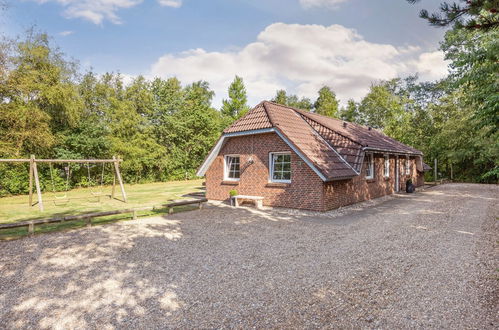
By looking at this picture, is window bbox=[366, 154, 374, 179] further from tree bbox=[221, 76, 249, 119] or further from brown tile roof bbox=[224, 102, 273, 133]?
tree bbox=[221, 76, 249, 119]

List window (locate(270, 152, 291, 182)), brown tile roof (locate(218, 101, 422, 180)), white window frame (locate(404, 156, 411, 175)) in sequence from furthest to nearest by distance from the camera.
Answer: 1. white window frame (locate(404, 156, 411, 175))
2. window (locate(270, 152, 291, 182))
3. brown tile roof (locate(218, 101, 422, 180))

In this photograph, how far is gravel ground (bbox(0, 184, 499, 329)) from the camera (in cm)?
376

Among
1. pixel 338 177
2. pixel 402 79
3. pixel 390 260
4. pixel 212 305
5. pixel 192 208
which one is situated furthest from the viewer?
pixel 402 79

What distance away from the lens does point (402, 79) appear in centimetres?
4600

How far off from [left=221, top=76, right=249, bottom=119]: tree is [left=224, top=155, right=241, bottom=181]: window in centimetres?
2656

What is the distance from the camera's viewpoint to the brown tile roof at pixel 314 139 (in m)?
11.3

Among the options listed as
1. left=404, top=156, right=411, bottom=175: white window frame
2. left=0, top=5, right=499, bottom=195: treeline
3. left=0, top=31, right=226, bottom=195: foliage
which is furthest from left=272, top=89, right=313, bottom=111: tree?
left=404, top=156, right=411, bottom=175: white window frame

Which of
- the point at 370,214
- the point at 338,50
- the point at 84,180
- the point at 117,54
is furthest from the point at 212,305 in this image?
the point at 84,180

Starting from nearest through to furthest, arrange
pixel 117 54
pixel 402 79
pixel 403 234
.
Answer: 1. pixel 403 234
2. pixel 117 54
3. pixel 402 79

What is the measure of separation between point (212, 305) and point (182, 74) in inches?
1414

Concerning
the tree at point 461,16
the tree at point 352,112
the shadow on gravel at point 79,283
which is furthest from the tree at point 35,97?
the tree at point 352,112

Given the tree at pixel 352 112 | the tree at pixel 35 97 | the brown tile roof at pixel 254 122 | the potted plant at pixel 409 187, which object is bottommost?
the potted plant at pixel 409 187

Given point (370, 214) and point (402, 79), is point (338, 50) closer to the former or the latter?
point (370, 214)

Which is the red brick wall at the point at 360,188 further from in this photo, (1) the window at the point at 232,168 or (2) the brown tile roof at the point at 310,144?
(1) the window at the point at 232,168
